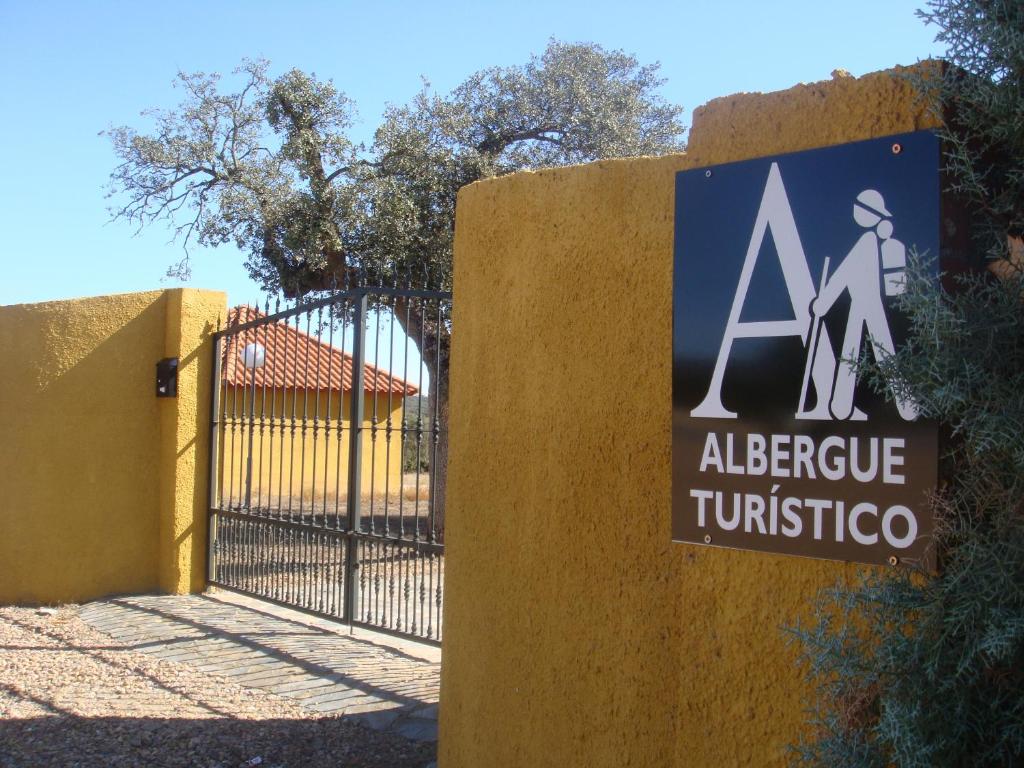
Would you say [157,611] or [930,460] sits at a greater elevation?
[930,460]

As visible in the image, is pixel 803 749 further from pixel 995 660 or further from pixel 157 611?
pixel 157 611

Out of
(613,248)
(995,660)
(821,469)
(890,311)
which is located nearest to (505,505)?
(613,248)

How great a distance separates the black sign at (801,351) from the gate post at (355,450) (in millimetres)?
3826

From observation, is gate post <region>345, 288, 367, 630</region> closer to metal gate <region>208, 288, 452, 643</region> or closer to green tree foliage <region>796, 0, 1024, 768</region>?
metal gate <region>208, 288, 452, 643</region>

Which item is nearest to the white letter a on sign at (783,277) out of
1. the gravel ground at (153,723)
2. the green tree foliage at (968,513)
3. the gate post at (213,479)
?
the green tree foliage at (968,513)

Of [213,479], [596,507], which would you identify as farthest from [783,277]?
[213,479]

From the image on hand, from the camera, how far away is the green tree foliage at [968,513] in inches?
84.7

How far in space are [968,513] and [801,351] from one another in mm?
670

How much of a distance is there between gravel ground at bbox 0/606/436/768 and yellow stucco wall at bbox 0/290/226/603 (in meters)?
1.72

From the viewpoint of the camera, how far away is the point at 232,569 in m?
8.35

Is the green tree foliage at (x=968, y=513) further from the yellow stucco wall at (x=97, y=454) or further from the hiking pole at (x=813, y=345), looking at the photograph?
the yellow stucco wall at (x=97, y=454)

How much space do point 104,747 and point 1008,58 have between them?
474cm

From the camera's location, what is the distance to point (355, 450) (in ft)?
21.8

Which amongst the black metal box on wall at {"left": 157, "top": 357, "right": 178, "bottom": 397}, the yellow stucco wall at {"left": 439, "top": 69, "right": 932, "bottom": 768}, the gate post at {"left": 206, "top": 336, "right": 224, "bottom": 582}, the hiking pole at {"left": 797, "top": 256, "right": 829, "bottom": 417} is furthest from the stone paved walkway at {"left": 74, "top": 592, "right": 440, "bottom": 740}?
the hiking pole at {"left": 797, "top": 256, "right": 829, "bottom": 417}
